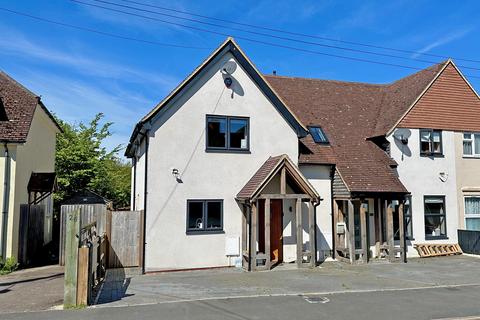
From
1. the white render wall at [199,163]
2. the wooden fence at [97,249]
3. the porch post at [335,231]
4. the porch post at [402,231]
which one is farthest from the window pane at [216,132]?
the porch post at [402,231]

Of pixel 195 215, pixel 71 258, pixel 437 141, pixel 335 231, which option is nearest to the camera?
pixel 71 258

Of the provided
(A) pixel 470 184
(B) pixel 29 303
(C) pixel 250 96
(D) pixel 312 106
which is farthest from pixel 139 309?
(A) pixel 470 184

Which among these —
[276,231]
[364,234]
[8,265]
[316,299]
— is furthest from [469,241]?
[8,265]

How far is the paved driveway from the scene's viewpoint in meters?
10.6

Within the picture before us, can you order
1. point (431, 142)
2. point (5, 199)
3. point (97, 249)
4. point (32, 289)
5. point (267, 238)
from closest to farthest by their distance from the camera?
point (32, 289) < point (97, 249) < point (267, 238) < point (5, 199) < point (431, 142)

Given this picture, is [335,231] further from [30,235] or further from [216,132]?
[30,235]

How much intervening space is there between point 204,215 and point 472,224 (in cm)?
1337

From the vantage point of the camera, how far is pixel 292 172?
15.4 meters

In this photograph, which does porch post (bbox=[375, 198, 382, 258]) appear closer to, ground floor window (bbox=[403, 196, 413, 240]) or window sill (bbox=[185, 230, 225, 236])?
ground floor window (bbox=[403, 196, 413, 240])

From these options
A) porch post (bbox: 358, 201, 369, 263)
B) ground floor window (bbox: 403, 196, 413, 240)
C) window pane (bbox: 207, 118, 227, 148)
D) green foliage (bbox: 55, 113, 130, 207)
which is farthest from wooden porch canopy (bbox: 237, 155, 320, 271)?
green foliage (bbox: 55, 113, 130, 207)

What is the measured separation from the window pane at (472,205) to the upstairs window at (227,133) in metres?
11.5

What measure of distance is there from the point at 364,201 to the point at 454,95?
788 cm

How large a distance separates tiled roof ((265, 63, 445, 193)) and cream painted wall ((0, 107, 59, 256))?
1104 cm

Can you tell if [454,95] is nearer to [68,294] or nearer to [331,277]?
[331,277]
